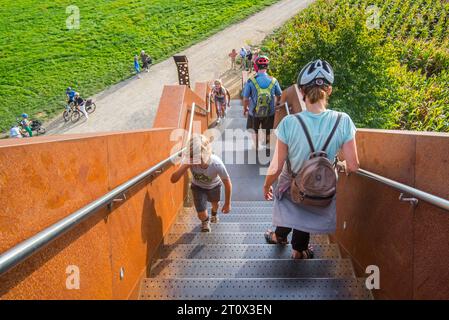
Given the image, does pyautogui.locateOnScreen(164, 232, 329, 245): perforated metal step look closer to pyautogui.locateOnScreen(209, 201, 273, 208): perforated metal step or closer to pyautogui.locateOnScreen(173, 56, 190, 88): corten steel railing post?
pyautogui.locateOnScreen(209, 201, 273, 208): perforated metal step

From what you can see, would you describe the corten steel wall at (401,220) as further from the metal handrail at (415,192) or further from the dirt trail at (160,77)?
the dirt trail at (160,77)

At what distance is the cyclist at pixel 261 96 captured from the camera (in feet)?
20.9

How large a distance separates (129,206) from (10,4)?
129 feet

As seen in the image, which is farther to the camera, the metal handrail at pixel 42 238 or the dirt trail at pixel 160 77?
the dirt trail at pixel 160 77

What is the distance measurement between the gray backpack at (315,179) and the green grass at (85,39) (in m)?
19.7

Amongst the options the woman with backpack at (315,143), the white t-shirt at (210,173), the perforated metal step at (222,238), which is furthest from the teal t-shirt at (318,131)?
the perforated metal step at (222,238)

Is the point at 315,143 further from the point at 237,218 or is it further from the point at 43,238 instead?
the point at 237,218

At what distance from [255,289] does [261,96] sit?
4158 millimetres

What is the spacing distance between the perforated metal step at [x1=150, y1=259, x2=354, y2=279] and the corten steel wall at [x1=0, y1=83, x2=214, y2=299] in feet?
0.96

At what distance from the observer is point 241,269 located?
11.0 feet

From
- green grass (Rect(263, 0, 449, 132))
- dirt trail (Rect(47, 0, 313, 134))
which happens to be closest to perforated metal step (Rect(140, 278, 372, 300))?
green grass (Rect(263, 0, 449, 132))

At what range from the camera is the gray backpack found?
269cm

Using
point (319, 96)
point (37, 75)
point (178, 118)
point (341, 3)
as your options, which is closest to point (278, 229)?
point (319, 96)
